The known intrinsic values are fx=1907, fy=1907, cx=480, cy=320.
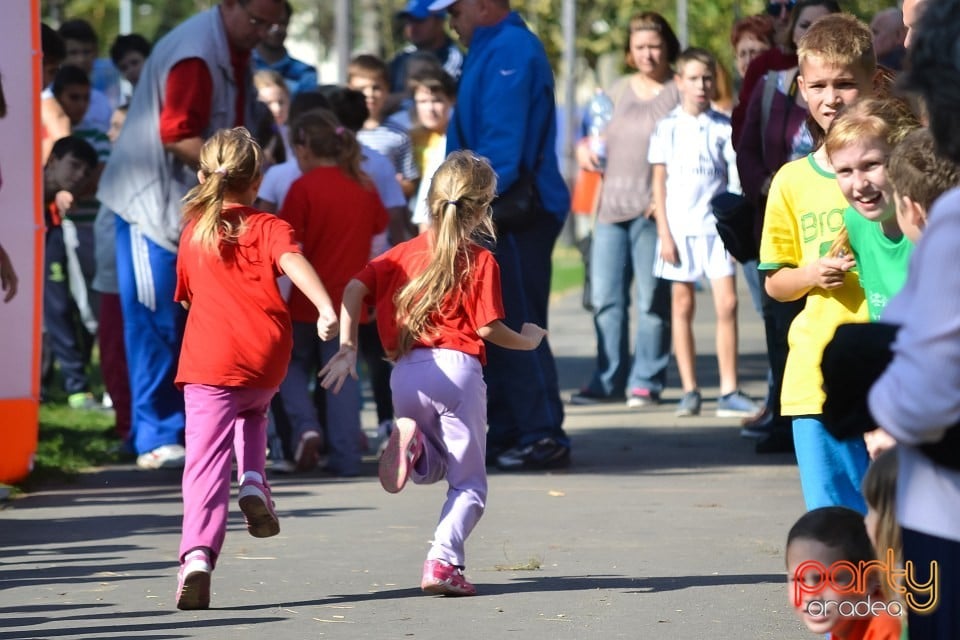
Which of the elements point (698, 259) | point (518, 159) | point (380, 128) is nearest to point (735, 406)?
point (698, 259)

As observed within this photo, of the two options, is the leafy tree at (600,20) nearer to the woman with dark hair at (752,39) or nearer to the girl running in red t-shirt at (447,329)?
the woman with dark hair at (752,39)

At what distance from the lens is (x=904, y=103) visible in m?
5.26

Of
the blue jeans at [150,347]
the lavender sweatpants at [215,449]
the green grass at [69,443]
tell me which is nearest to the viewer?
the lavender sweatpants at [215,449]

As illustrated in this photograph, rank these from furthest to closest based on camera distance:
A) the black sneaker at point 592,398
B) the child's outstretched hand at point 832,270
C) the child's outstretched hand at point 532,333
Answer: the black sneaker at point 592,398 → the child's outstretched hand at point 532,333 → the child's outstretched hand at point 832,270

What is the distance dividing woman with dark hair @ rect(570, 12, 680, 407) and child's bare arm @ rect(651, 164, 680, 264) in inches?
11.4

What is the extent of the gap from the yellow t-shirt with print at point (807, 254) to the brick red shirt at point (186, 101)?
4.29 meters

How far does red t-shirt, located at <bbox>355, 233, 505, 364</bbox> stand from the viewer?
21.2 ft

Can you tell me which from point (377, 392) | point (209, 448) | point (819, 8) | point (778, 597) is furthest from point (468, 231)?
point (377, 392)

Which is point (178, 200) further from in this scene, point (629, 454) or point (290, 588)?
point (290, 588)

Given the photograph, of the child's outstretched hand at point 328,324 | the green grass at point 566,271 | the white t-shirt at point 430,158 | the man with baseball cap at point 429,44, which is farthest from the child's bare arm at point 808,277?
the green grass at point 566,271

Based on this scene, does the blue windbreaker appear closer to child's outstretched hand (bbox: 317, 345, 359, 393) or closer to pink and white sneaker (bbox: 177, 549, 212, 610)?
child's outstretched hand (bbox: 317, 345, 359, 393)

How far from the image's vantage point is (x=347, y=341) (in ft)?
20.4

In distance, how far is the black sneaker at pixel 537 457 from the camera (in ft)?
30.7

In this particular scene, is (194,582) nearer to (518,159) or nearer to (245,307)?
(245,307)
